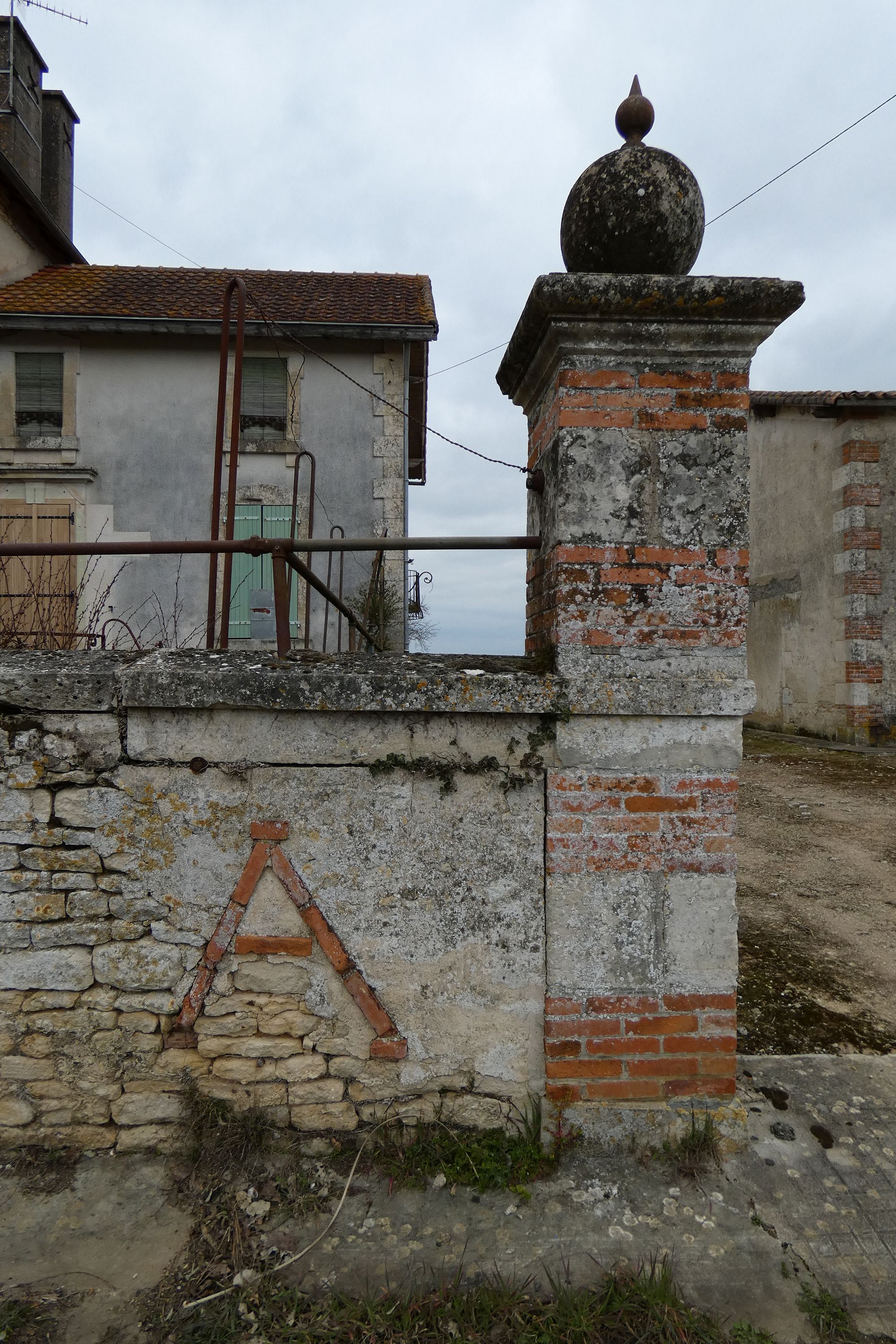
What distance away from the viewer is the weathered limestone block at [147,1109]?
87.6 inches

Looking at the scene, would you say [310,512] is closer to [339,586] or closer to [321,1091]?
[339,586]

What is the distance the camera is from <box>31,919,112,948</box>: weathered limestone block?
2215mm

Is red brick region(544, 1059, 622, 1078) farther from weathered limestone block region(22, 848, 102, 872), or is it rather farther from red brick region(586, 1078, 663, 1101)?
weathered limestone block region(22, 848, 102, 872)

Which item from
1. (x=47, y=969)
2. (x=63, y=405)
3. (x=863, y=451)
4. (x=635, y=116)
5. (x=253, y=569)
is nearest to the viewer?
(x=47, y=969)

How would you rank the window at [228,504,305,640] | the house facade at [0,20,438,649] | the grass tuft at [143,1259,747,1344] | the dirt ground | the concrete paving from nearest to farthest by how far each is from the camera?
the grass tuft at [143,1259,747,1344] < the concrete paving < the dirt ground < the window at [228,504,305,640] < the house facade at [0,20,438,649]

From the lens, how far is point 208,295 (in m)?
10.2

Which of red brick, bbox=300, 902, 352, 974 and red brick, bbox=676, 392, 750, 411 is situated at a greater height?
red brick, bbox=676, 392, 750, 411

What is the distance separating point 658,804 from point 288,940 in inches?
48.4

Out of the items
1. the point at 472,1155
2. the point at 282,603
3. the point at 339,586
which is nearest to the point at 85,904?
the point at 282,603

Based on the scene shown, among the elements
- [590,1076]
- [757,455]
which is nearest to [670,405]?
[590,1076]

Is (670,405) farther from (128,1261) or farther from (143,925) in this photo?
(128,1261)

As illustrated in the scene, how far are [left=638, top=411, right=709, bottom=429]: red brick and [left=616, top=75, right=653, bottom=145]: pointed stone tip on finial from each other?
38.0 inches

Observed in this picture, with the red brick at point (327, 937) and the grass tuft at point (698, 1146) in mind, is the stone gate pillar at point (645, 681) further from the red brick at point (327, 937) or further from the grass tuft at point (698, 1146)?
the red brick at point (327, 937)

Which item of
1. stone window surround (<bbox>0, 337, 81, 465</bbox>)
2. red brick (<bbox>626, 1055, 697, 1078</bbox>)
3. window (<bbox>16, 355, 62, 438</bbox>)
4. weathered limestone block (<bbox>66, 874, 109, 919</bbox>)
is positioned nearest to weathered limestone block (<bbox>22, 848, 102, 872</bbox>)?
weathered limestone block (<bbox>66, 874, 109, 919</bbox>)
